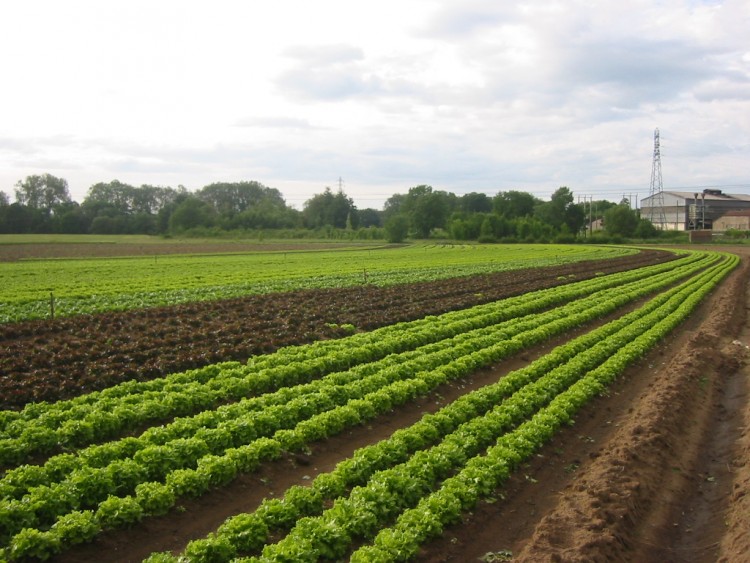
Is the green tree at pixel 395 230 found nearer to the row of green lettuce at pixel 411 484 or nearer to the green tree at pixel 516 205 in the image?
the green tree at pixel 516 205

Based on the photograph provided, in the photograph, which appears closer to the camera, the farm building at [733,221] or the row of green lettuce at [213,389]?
the row of green lettuce at [213,389]

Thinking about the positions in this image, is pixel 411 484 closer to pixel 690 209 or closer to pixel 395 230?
pixel 395 230

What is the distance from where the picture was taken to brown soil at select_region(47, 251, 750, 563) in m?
8.02

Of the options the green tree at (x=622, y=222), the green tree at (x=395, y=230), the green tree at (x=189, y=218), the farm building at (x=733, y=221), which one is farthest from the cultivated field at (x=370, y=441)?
the farm building at (x=733, y=221)

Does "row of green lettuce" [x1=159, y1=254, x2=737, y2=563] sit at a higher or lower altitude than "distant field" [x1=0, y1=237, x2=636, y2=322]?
lower

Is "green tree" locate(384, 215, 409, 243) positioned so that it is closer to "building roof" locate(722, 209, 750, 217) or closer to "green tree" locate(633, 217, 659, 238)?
"green tree" locate(633, 217, 659, 238)

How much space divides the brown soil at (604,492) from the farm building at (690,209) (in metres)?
141

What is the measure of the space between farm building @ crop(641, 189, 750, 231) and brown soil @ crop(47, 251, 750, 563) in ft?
464

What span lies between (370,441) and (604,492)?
4.31 metres

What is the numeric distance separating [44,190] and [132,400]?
571ft

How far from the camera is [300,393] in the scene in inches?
532

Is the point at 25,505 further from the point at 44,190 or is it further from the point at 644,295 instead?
the point at 44,190

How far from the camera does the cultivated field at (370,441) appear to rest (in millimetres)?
8016

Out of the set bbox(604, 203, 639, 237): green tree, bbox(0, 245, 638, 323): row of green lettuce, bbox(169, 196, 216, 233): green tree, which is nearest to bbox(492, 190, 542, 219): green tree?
bbox(604, 203, 639, 237): green tree
